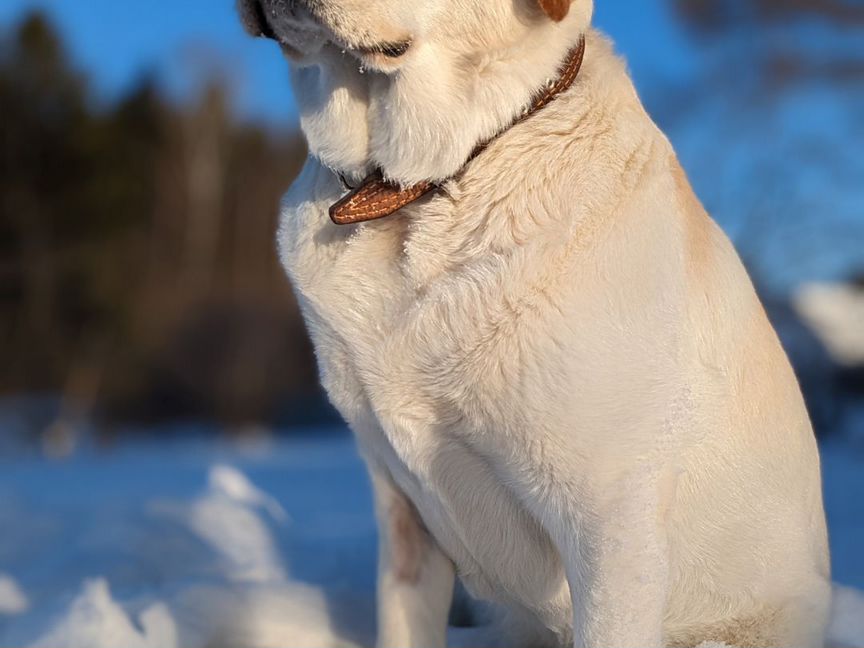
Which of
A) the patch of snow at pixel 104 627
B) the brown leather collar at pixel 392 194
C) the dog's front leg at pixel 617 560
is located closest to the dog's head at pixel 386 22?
the brown leather collar at pixel 392 194

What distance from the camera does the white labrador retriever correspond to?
2203 millimetres

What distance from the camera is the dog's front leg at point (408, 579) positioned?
2.78m

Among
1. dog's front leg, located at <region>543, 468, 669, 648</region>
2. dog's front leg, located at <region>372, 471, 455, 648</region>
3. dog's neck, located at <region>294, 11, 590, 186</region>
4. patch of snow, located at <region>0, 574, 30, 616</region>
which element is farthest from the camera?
patch of snow, located at <region>0, 574, 30, 616</region>

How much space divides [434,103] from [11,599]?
2452 millimetres

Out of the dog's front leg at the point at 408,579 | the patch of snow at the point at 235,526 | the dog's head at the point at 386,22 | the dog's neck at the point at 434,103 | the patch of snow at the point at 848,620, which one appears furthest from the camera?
the patch of snow at the point at 235,526

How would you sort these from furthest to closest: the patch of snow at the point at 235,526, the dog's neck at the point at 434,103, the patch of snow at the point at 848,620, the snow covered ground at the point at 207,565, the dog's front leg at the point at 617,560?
the patch of snow at the point at 235,526
the snow covered ground at the point at 207,565
the patch of snow at the point at 848,620
the dog's neck at the point at 434,103
the dog's front leg at the point at 617,560

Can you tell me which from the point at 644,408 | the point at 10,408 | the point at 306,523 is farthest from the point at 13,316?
the point at 644,408

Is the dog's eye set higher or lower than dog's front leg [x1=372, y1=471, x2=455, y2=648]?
higher

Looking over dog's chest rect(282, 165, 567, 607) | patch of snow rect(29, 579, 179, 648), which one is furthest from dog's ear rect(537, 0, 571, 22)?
patch of snow rect(29, 579, 179, 648)

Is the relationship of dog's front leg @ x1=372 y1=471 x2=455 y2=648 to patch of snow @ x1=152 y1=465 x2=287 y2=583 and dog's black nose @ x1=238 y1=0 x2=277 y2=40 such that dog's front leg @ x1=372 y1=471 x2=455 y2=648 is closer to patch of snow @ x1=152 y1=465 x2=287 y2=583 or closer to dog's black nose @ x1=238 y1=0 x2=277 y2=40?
patch of snow @ x1=152 y1=465 x2=287 y2=583

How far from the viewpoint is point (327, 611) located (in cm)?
320

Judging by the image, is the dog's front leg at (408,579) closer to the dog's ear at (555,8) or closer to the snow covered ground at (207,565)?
the snow covered ground at (207,565)

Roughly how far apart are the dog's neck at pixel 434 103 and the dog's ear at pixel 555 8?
0.06 meters

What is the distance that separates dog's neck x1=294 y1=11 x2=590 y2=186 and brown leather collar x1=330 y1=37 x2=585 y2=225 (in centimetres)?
2
